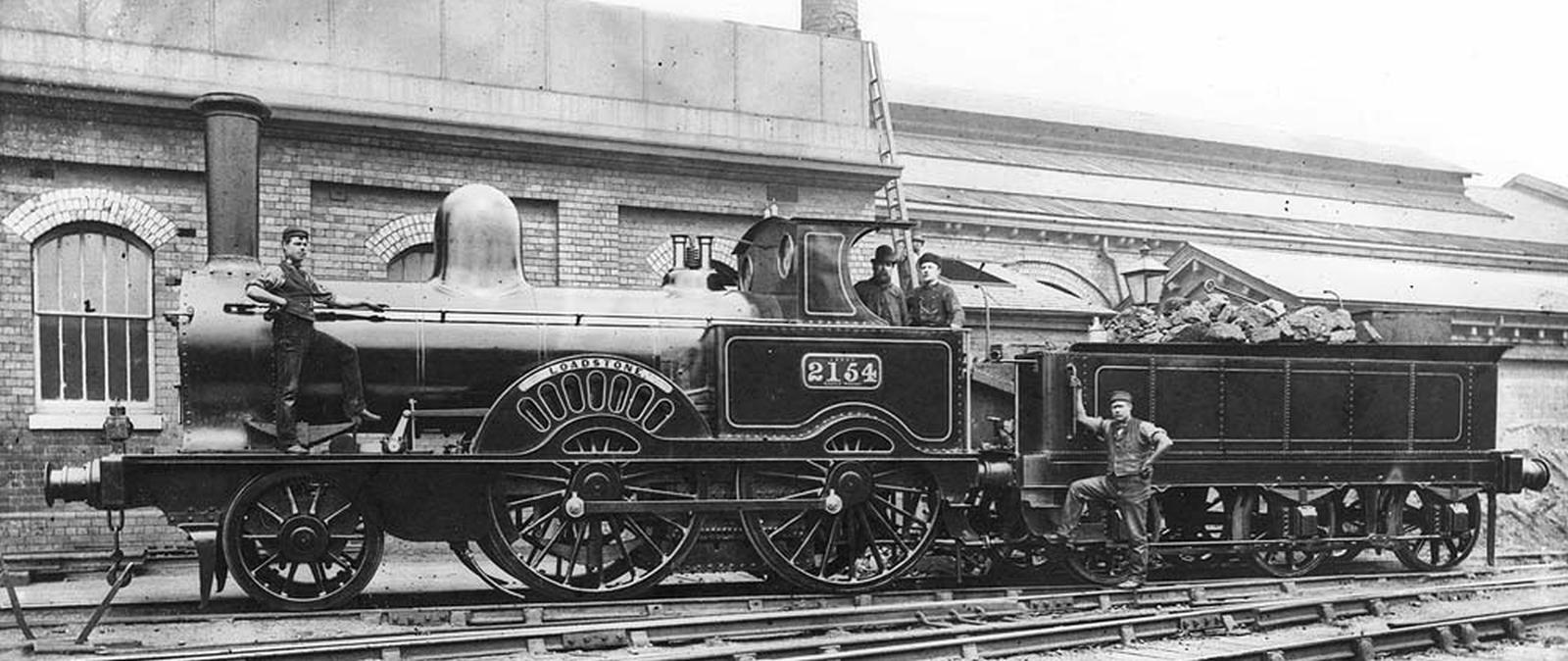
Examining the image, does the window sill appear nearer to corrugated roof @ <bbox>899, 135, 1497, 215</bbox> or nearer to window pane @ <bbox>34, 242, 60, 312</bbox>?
window pane @ <bbox>34, 242, 60, 312</bbox>

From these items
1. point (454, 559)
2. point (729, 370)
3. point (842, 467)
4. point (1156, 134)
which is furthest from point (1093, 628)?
point (1156, 134)

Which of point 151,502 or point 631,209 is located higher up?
point 631,209

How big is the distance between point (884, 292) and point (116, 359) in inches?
263

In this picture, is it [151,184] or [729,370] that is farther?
[151,184]

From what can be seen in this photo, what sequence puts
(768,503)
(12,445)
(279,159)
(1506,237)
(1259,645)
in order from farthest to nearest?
(1506,237) < (279,159) < (12,445) < (768,503) < (1259,645)

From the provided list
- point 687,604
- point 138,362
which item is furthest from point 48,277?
point 687,604

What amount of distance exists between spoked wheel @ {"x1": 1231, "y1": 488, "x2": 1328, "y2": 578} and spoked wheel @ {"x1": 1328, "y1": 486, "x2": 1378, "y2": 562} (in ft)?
0.94

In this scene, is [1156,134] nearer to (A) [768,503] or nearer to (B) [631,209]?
(B) [631,209]

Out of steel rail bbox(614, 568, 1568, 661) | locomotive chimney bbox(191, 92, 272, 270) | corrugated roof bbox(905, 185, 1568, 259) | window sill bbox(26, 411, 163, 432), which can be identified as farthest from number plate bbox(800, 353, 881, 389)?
corrugated roof bbox(905, 185, 1568, 259)

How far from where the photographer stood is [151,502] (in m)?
7.88

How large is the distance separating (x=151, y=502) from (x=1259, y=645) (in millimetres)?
6455

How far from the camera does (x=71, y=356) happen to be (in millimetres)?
11266

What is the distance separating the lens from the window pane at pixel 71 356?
11234 millimetres

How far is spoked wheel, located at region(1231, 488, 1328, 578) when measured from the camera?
34.7ft
